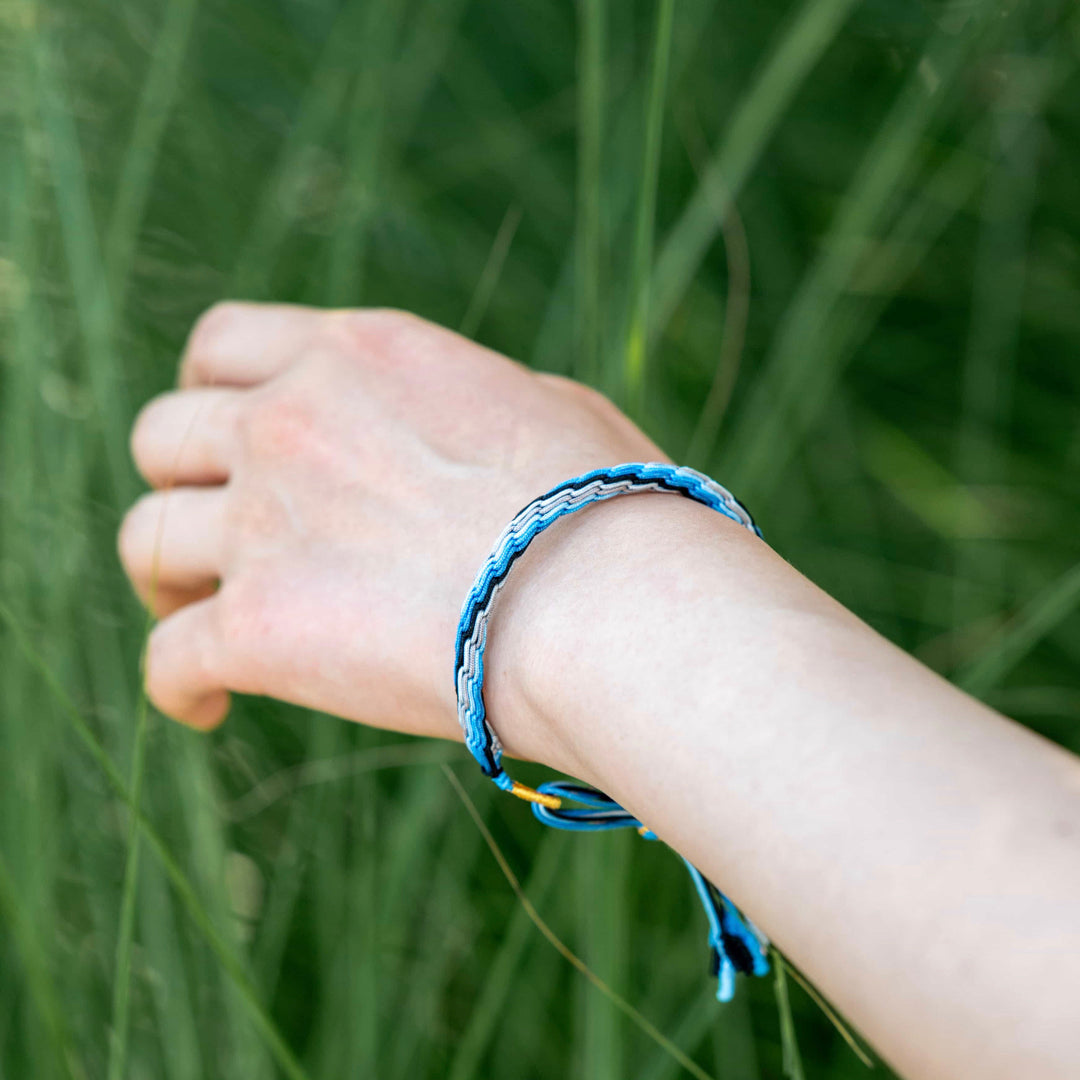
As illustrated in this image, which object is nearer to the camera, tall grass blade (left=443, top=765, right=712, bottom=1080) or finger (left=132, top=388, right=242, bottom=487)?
tall grass blade (left=443, top=765, right=712, bottom=1080)

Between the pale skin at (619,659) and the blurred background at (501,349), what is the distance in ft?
0.23

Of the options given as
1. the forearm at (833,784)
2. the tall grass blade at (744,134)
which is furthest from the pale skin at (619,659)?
the tall grass blade at (744,134)

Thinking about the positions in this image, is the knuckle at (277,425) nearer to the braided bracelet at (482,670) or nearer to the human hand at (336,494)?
the human hand at (336,494)

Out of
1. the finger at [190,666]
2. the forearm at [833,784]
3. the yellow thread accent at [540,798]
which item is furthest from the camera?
the finger at [190,666]

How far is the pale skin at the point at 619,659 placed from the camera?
0.56ft

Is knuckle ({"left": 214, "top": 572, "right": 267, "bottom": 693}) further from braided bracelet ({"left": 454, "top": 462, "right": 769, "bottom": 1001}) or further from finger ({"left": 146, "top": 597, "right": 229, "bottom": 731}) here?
braided bracelet ({"left": 454, "top": 462, "right": 769, "bottom": 1001})

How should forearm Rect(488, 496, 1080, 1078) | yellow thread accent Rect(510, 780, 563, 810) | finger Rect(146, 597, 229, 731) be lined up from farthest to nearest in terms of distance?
finger Rect(146, 597, 229, 731) < yellow thread accent Rect(510, 780, 563, 810) < forearm Rect(488, 496, 1080, 1078)

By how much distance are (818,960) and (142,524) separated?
34 centimetres

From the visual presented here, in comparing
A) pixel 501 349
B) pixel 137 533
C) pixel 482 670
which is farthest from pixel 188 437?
pixel 501 349

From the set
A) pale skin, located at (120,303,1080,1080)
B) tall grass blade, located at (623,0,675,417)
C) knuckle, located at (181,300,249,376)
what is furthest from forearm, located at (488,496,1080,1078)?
knuckle, located at (181,300,249,376)

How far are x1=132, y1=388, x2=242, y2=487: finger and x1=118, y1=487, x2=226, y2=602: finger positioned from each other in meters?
0.01

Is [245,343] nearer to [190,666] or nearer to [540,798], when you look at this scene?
[190,666]

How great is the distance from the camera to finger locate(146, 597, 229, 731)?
0.39m

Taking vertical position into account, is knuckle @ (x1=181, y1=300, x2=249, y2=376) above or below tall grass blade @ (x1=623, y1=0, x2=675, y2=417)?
below
